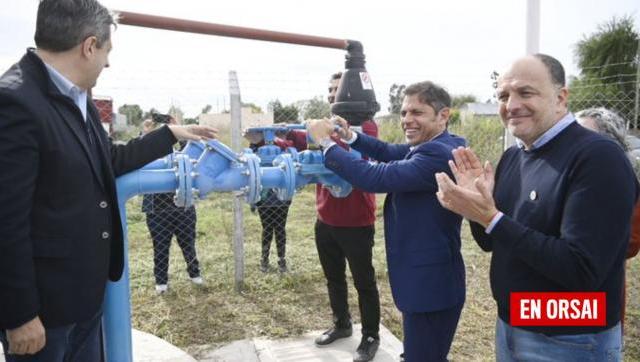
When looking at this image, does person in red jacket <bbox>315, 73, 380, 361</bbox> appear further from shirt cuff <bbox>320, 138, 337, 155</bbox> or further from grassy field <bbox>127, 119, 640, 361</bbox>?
shirt cuff <bbox>320, 138, 337, 155</bbox>

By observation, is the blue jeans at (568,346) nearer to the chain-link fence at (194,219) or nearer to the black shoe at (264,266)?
Result: the chain-link fence at (194,219)

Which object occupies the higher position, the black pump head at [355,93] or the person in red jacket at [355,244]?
the black pump head at [355,93]

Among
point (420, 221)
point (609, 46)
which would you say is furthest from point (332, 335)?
point (609, 46)

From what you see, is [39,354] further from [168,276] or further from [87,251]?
[168,276]

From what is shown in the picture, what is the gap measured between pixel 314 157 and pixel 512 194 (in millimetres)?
830

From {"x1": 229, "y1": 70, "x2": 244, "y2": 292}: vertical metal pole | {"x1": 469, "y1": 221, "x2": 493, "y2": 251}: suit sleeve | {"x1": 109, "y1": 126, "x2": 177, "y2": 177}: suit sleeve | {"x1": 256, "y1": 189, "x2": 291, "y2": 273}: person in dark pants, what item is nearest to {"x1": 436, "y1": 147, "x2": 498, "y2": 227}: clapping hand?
{"x1": 469, "y1": 221, "x2": 493, "y2": 251}: suit sleeve

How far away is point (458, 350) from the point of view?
335 centimetres

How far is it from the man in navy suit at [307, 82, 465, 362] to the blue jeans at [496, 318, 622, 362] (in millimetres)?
432

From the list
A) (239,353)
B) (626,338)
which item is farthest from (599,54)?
(239,353)

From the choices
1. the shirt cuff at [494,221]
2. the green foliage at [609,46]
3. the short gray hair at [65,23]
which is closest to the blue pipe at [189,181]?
the short gray hair at [65,23]

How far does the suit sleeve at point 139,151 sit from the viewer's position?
67.5 inches

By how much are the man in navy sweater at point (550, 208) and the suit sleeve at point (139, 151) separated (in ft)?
3.43

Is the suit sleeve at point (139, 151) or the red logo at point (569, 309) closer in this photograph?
the red logo at point (569, 309)

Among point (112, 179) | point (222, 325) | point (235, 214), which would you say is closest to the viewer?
point (112, 179)
